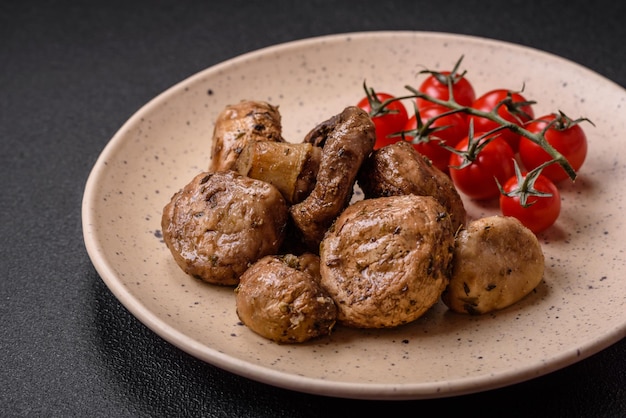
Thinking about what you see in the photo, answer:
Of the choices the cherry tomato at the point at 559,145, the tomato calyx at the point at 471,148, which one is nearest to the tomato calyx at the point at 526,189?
the tomato calyx at the point at 471,148

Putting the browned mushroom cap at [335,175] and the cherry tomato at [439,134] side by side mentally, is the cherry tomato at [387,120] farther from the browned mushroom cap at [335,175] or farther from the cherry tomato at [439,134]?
the browned mushroom cap at [335,175]

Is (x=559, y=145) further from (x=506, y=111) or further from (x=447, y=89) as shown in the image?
(x=447, y=89)

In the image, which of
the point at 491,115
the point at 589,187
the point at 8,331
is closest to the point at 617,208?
the point at 589,187

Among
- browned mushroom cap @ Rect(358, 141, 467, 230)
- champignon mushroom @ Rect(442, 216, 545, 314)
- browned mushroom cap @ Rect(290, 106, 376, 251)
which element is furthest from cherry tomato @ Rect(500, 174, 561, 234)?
browned mushroom cap @ Rect(290, 106, 376, 251)

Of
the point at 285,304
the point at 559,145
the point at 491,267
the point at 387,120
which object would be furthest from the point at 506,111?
the point at 285,304

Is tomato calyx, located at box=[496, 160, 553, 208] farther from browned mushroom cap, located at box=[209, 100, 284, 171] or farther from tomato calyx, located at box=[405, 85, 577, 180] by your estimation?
browned mushroom cap, located at box=[209, 100, 284, 171]
